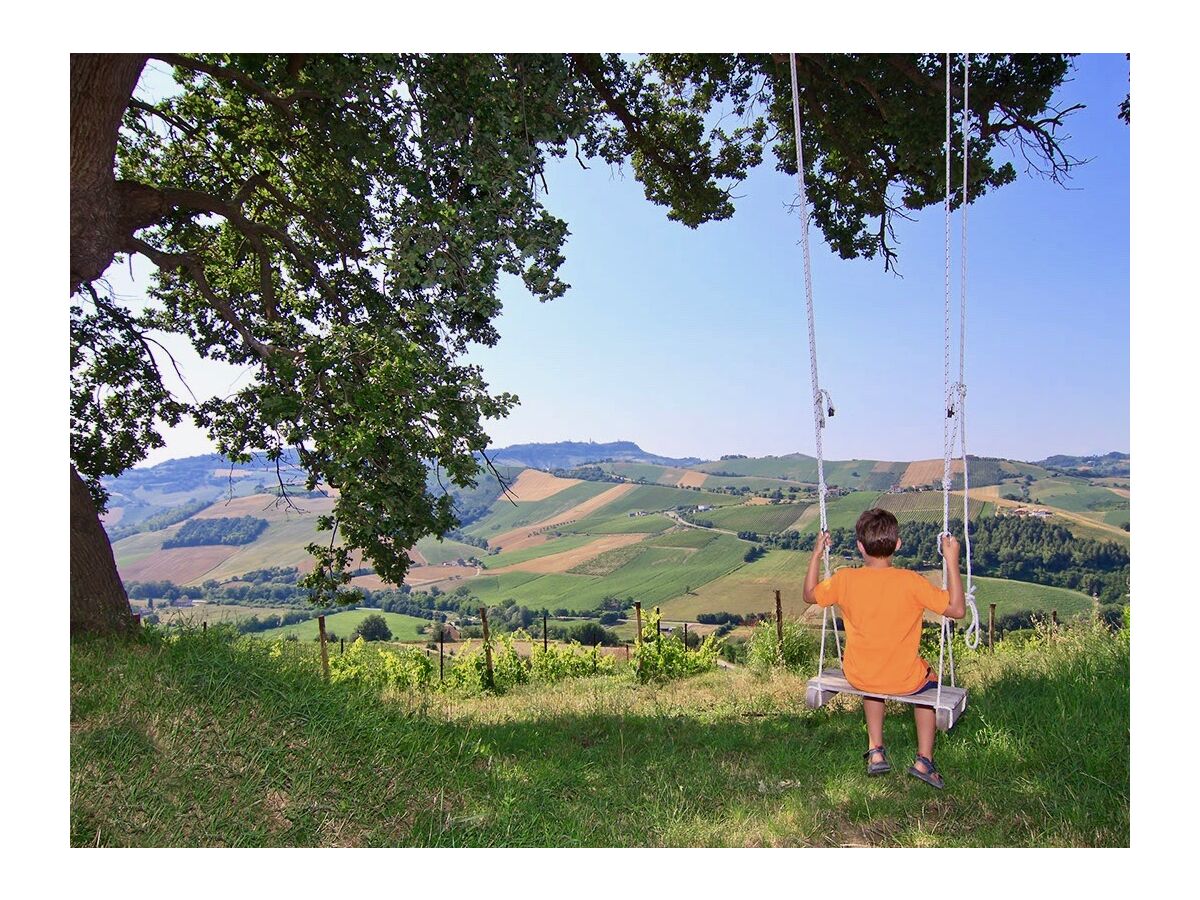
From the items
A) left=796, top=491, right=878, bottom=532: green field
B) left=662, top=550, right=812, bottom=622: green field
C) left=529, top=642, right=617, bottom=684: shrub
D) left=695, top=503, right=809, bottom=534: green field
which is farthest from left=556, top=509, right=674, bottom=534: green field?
left=529, top=642, right=617, bottom=684: shrub

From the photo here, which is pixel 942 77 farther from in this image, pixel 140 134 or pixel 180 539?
pixel 180 539

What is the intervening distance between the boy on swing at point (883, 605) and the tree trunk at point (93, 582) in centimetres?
522

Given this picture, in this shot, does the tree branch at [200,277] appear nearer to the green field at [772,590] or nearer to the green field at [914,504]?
the green field at [914,504]

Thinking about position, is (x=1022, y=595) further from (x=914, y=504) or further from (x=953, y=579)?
(x=953, y=579)

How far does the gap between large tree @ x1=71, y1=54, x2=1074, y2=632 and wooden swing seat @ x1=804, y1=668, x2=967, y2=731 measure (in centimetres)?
316

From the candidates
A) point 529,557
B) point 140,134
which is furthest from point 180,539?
point 140,134

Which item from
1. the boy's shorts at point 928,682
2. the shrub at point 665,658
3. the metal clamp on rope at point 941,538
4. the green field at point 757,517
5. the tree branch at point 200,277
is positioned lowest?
the green field at point 757,517

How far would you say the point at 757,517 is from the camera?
35.5m

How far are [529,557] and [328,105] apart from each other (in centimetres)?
3292

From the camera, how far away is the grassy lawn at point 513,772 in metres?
3.35

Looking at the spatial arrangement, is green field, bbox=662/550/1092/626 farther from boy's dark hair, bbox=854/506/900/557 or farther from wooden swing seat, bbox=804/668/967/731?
boy's dark hair, bbox=854/506/900/557

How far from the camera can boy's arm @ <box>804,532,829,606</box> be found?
3498 mm

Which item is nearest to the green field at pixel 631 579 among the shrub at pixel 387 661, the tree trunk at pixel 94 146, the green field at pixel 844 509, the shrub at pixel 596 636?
the green field at pixel 844 509

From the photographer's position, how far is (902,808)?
3.54 m
